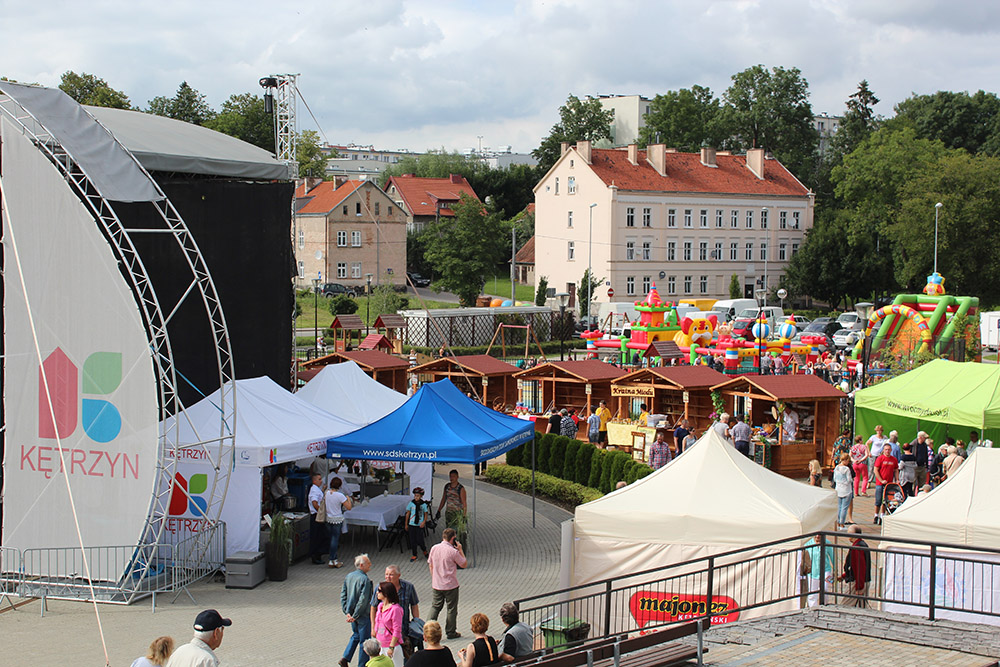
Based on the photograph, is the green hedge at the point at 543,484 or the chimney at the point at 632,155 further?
the chimney at the point at 632,155

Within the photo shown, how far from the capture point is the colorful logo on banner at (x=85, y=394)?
15.0 meters

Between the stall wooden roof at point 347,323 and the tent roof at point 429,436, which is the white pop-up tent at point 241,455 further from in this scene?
the stall wooden roof at point 347,323

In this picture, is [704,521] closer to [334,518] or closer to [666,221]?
[334,518]

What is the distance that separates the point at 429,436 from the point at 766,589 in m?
6.86

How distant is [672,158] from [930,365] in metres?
47.1

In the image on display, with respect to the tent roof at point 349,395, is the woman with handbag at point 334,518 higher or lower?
lower

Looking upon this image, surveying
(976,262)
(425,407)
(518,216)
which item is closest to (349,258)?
(518,216)

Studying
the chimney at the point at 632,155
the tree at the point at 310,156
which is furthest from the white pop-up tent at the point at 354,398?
the tree at the point at 310,156

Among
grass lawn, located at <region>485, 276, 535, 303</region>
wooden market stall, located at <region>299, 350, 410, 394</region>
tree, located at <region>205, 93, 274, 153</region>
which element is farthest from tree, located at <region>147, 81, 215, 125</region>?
wooden market stall, located at <region>299, 350, 410, 394</region>

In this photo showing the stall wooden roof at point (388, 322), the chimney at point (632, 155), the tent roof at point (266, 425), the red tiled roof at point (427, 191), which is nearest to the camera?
the tent roof at point (266, 425)

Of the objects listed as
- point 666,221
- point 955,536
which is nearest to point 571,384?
point 955,536

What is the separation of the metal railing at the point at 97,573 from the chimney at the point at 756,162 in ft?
200

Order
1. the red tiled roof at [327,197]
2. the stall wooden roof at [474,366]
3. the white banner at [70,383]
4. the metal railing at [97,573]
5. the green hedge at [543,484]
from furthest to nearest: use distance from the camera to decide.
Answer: the red tiled roof at [327,197]
the stall wooden roof at [474,366]
the green hedge at [543,484]
the white banner at [70,383]
the metal railing at [97,573]

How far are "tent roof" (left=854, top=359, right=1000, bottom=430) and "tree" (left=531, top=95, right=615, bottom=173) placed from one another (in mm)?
71083
